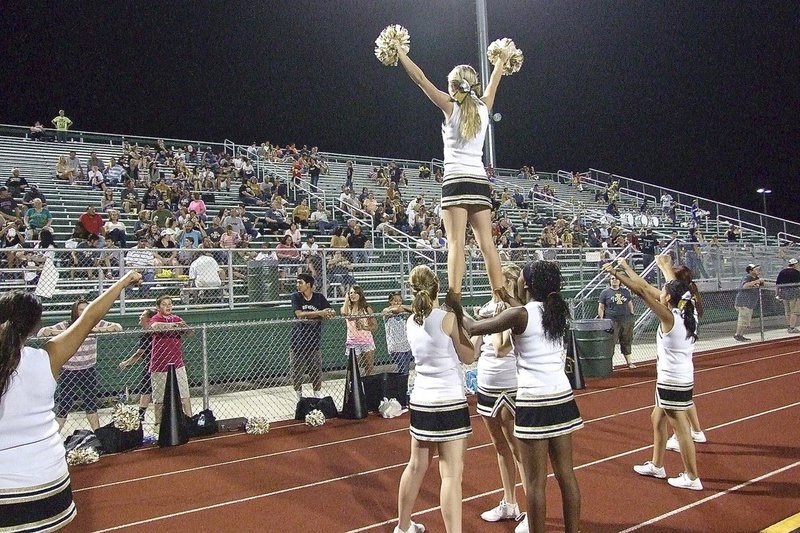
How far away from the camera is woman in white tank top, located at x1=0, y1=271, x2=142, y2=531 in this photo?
2.56 m

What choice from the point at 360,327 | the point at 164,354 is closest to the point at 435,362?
the point at 164,354

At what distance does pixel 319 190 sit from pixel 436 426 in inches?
590

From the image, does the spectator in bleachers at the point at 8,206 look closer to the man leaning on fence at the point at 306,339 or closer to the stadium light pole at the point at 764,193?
the man leaning on fence at the point at 306,339

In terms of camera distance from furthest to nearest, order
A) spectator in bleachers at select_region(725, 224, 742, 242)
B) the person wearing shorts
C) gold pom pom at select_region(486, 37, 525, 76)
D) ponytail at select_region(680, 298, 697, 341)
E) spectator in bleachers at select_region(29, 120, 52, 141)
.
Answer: spectator in bleachers at select_region(725, 224, 742, 242) → spectator in bleachers at select_region(29, 120, 52, 141) → the person wearing shorts → ponytail at select_region(680, 298, 697, 341) → gold pom pom at select_region(486, 37, 525, 76)

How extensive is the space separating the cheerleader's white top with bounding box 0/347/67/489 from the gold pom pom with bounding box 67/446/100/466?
4.23 meters

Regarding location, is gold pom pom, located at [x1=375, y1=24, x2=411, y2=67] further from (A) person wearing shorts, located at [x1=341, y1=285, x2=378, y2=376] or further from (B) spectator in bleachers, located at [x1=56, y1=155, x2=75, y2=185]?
(B) spectator in bleachers, located at [x1=56, y1=155, x2=75, y2=185]

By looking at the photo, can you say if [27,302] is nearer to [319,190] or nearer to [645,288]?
[645,288]

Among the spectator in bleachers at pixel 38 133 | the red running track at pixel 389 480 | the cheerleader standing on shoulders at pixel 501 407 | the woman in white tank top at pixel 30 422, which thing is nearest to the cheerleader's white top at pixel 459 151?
the cheerleader standing on shoulders at pixel 501 407

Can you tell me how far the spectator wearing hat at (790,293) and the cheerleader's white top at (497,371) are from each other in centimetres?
1367

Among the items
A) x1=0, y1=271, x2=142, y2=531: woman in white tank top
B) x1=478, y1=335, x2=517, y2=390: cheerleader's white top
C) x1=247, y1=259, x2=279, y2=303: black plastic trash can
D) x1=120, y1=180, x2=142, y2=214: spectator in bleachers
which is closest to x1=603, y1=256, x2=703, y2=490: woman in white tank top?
x1=478, y1=335, x2=517, y2=390: cheerleader's white top

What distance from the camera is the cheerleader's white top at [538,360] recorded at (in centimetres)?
354

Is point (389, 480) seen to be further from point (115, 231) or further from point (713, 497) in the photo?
point (115, 231)

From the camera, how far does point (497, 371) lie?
4.36m

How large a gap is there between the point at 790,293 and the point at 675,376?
13132mm
